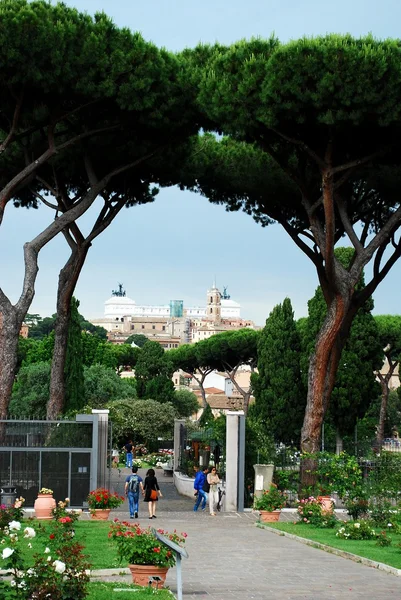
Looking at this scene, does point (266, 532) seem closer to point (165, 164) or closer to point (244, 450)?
point (244, 450)

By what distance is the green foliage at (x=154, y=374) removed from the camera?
214 feet

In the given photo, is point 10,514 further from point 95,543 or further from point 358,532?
point 358,532

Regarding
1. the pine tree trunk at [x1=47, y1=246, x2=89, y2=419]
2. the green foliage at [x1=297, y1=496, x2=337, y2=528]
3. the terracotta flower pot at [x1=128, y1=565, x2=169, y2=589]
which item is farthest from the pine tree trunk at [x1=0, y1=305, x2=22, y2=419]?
the terracotta flower pot at [x1=128, y1=565, x2=169, y2=589]

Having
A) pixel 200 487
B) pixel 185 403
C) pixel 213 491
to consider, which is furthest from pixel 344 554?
pixel 185 403

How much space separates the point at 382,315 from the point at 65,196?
114 feet

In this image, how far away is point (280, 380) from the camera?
4841cm

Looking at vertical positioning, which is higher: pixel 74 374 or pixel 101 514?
pixel 74 374

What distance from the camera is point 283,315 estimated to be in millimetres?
49312

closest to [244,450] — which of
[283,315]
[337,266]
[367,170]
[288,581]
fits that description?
[337,266]

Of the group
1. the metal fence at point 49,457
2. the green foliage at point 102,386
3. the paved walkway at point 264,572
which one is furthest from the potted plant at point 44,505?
the green foliage at point 102,386

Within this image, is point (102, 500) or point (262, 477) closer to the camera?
point (102, 500)

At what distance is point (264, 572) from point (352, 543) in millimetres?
4218

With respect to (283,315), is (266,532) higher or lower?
lower

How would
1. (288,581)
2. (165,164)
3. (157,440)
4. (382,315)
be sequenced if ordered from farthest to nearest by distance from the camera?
(382,315) → (157,440) → (165,164) → (288,581)
